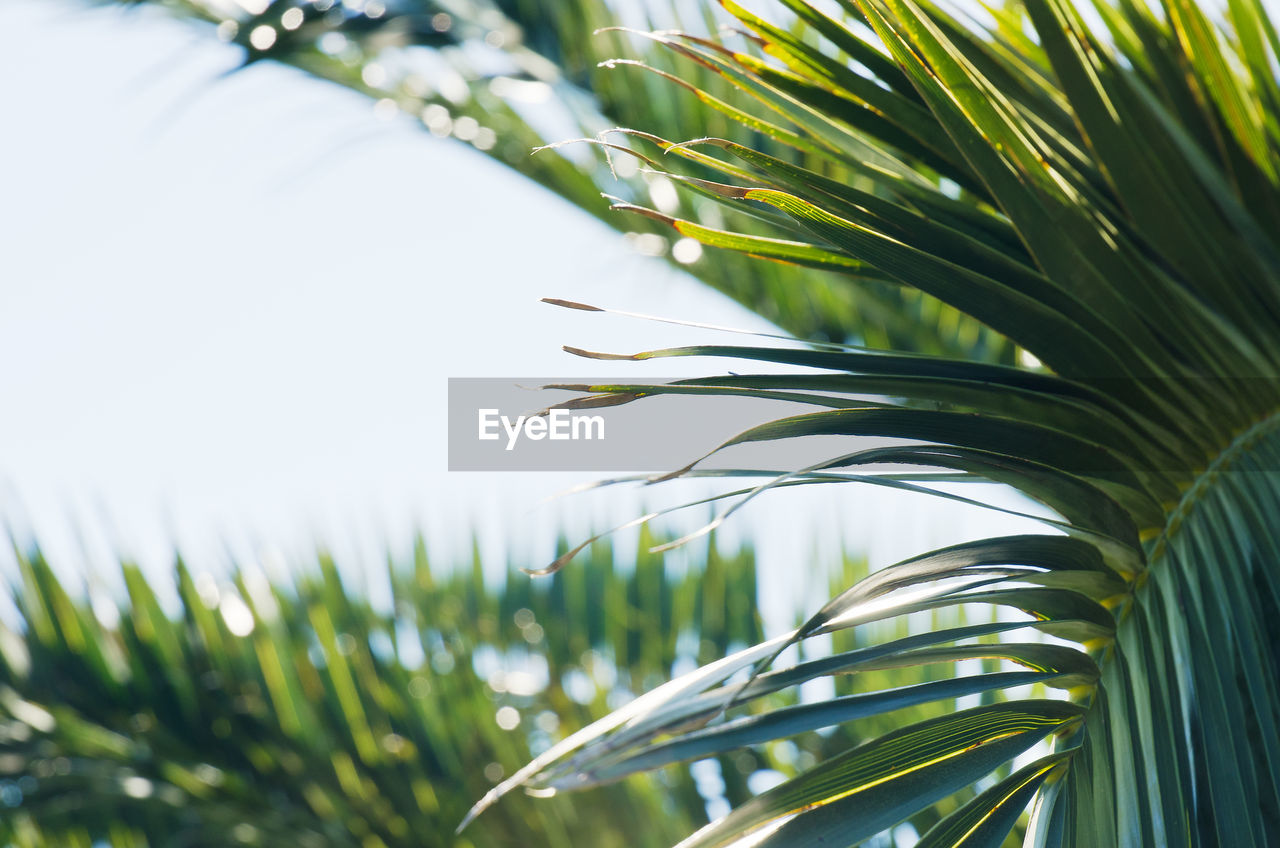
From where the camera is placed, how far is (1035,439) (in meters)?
0.41

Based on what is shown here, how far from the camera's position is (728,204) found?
43cm

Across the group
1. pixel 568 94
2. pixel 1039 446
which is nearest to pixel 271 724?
pixel 568 94

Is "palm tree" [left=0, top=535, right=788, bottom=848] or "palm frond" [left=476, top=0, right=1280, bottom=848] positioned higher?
"palm frond" [left=476, top=0, right=1280, bottom=848]

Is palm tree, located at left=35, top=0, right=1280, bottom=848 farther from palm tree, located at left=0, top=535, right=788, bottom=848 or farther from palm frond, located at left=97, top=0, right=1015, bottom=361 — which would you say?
palm tree, located at left=0, top=535, right=788, bottom=848

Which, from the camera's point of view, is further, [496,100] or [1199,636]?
[496,100]

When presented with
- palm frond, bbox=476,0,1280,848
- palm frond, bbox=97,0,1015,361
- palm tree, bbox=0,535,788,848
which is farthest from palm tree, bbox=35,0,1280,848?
palm tree, bbox=0,535,788,848

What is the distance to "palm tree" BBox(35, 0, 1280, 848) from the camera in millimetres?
375

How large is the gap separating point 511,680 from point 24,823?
2.30 ft

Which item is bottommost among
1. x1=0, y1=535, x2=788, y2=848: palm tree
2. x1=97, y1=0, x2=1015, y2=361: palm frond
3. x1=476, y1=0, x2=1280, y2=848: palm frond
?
x1=0, y1=535, x2=788, y2=848: palm tree

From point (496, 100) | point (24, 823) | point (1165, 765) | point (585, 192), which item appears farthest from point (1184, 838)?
point (24, 823)

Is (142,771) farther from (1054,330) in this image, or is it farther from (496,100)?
(1054,330)

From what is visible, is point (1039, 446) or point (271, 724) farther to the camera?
point (271, 724)

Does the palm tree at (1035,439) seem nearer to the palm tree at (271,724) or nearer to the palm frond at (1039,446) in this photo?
the palm frond at (1039,446)

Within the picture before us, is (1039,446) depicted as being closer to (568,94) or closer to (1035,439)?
(1035,439)
